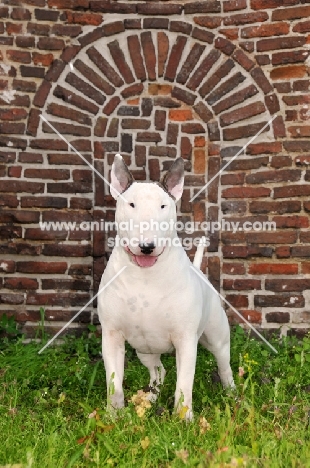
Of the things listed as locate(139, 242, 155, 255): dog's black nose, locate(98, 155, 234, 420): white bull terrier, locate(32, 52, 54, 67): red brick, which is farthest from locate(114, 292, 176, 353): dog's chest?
locate(32, 52, 54, 67): red brick

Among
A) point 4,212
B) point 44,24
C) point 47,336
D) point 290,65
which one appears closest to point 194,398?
point 47,336

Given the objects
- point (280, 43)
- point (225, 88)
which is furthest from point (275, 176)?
point (280, 43)

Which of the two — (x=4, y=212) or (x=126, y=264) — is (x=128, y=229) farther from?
(x=4, y=212)

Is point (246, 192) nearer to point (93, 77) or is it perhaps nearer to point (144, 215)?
point (93, 77)

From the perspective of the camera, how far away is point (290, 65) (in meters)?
4.69

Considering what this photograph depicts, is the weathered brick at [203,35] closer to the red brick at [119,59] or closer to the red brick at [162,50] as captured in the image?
the red brick at [162,50]

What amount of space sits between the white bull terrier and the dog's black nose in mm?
48

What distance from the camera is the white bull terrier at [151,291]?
117 inches

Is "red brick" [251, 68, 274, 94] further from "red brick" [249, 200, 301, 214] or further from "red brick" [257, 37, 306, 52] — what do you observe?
"red brick" [249, 200, 301, 214]

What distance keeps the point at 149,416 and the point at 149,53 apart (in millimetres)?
2899

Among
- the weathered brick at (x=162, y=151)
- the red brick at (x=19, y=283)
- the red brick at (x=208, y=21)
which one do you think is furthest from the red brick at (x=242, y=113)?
the red brick at (x=19, y=283)

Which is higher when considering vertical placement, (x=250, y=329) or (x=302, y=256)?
(x=302, y=256)

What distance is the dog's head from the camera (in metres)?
2.87

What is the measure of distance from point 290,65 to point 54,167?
1.97 meters
